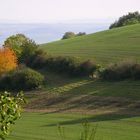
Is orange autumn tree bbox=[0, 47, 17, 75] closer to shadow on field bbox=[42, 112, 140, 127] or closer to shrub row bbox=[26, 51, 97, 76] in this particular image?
shrub row bbox=[26, 51, 97, 76]

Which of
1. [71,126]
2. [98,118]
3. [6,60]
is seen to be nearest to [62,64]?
[6,60]

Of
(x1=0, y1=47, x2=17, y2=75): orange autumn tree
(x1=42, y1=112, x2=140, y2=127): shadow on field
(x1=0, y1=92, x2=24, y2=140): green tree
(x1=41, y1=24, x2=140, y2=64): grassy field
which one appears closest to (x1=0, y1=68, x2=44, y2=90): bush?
(x1=0, y1=47, x2=17, y2=75): orange autumn tree

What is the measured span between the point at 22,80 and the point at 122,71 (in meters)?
10.8

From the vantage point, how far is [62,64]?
199 ft

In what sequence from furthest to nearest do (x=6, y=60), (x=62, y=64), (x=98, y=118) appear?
(x=62, y=64)
(x=6, y=60)
(x=98, y=118)

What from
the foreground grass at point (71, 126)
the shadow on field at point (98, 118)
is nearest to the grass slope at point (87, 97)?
the shadow on field at point (98, 118)

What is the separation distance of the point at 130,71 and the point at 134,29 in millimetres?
42363

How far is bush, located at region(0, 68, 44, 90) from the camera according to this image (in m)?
53.0

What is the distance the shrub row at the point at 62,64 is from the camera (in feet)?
186

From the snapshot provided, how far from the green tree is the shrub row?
47686 mm

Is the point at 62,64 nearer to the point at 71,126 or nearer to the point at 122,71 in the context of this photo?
the point at 122,71

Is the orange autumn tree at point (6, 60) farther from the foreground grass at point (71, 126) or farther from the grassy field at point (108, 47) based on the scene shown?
the foreground grass at point (71, 126)

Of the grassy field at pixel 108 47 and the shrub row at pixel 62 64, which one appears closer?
the shrub row at pixel 62 64

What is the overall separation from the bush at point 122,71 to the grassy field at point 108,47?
9.36 meters
